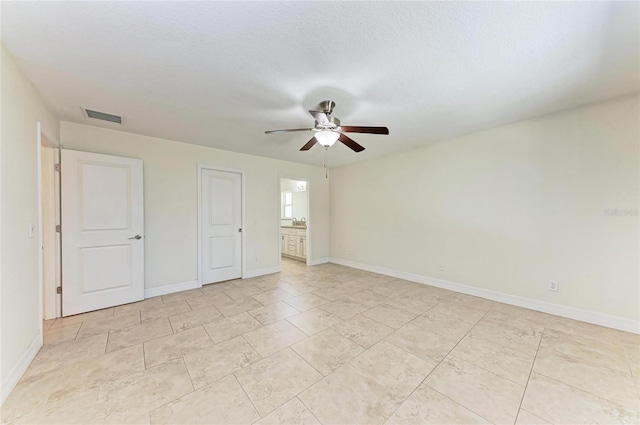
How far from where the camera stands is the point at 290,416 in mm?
1436

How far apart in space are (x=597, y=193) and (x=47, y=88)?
5.71m

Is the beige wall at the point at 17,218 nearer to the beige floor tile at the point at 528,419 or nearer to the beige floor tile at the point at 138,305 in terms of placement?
the beige floor tile at the point at 138,305

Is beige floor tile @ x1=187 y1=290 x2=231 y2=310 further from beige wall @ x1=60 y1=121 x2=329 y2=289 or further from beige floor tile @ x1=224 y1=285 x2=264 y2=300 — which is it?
beige wall @ x1=60 y1=121 x2=329 y2=289

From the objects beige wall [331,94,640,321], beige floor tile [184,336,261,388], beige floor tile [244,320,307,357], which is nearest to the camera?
beige floor tile [184,336,261,388]

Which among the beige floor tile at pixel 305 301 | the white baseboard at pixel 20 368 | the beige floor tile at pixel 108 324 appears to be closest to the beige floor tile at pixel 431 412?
the beige floor tile at pixel 305 301

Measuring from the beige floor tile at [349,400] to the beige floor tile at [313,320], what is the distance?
2.40 feet

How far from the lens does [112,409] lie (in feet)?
4.88

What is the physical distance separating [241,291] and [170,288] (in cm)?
109

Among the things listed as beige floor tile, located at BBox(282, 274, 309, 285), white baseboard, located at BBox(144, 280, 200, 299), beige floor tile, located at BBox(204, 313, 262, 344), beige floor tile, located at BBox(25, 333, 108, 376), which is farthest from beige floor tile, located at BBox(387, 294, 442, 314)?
beige floor tile, located at BBox(25, 333, 108, 376)

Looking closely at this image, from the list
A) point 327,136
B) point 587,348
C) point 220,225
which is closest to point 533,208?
point 587,348

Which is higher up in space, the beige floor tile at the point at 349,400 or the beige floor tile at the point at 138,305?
the beige floor tile at the point at 138,305

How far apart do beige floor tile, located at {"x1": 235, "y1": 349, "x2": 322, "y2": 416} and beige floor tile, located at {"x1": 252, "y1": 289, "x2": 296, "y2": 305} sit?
130 centimetres

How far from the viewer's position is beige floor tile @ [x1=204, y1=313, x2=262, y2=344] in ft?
7.86

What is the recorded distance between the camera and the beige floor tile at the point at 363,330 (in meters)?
2.30
